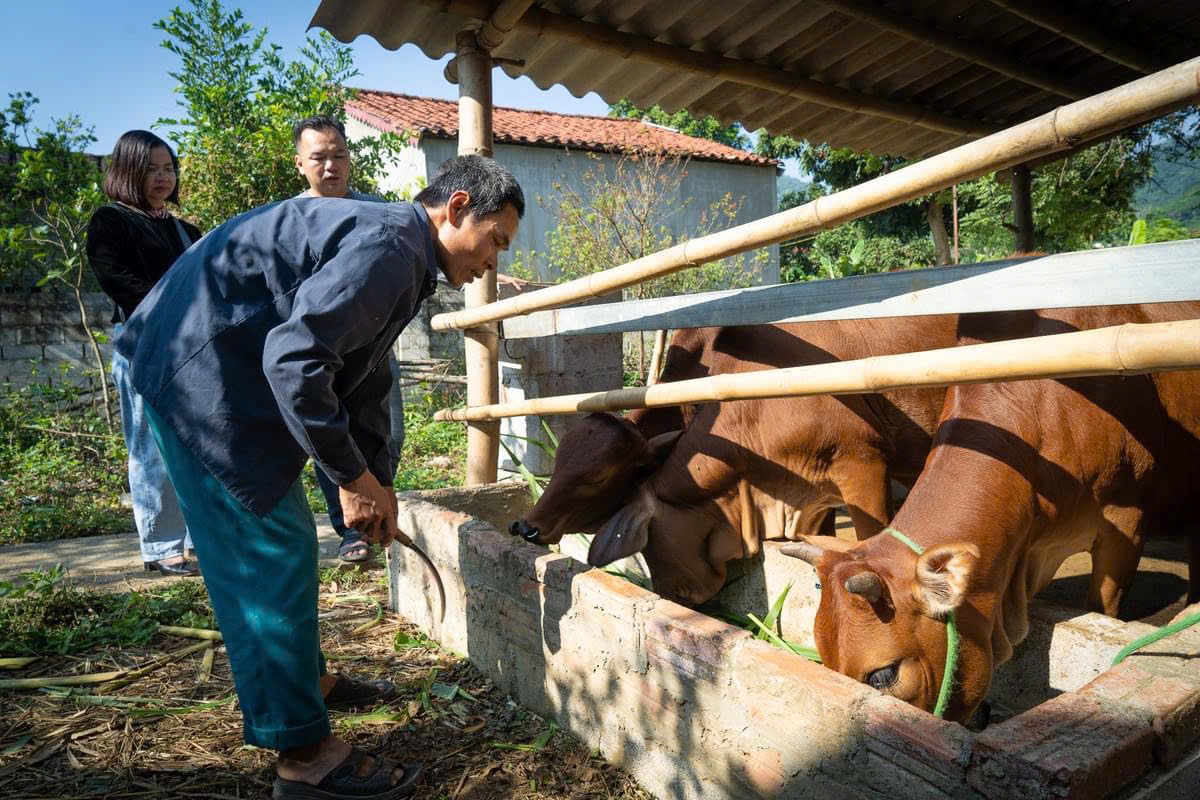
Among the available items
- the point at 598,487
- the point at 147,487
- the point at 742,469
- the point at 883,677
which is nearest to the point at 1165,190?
the point at 742,469

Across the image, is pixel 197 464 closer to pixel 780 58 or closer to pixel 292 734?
pixel 292 734

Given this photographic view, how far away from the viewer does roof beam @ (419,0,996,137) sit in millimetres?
4035

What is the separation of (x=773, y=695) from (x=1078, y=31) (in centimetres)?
456

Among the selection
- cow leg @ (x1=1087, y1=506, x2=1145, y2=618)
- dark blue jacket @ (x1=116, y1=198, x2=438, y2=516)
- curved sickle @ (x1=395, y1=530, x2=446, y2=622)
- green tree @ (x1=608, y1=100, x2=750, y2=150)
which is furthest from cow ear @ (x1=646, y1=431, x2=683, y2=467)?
green tree @ (x1=608, y1=100, x2=750, y2=150)

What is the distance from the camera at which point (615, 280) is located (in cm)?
319

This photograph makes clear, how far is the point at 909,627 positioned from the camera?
7.27ft

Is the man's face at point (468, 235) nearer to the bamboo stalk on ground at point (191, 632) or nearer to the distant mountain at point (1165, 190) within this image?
the bamboo stalk on ground at point (191, 632)

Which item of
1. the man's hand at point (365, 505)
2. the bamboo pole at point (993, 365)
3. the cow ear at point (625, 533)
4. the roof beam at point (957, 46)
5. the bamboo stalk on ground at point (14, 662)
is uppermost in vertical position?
the roof beam at point (957, 46)

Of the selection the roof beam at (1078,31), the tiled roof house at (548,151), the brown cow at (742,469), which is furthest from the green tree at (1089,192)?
the brown cow at (742,469)

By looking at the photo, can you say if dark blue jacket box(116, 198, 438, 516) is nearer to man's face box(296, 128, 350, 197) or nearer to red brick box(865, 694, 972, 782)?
red brick box(865, 694, 972, 782)

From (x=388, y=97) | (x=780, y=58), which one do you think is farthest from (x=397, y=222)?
(x=388, y=97)

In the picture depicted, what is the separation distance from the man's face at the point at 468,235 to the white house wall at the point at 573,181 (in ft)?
39.8

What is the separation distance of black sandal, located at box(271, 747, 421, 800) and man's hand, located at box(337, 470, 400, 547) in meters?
0.65

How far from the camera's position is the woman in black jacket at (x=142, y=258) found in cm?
387
